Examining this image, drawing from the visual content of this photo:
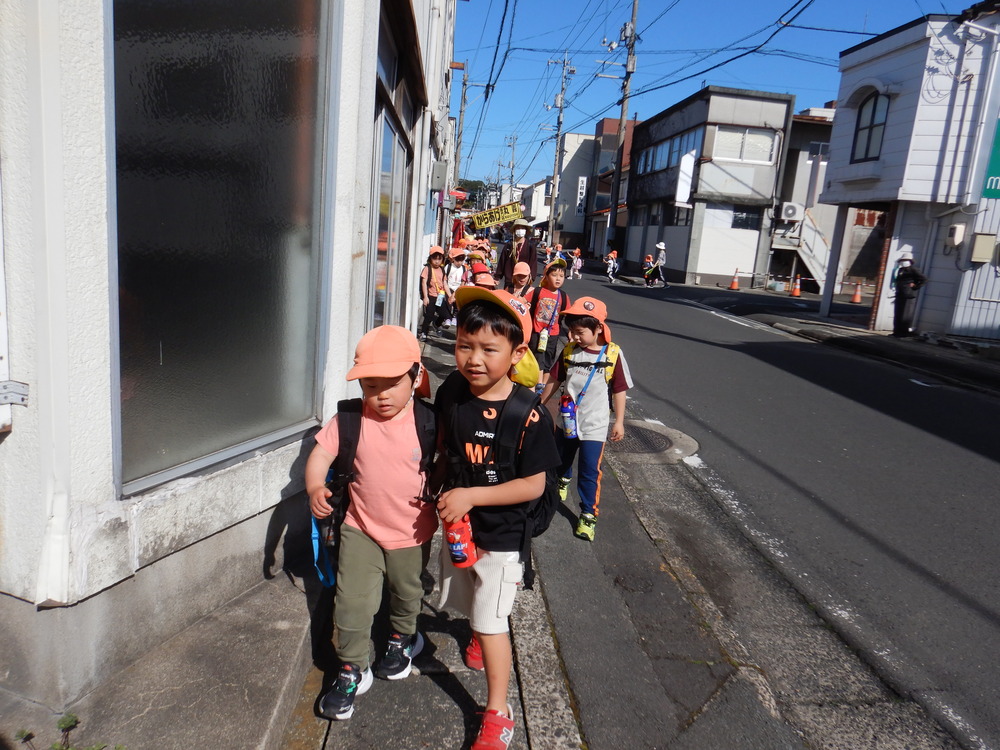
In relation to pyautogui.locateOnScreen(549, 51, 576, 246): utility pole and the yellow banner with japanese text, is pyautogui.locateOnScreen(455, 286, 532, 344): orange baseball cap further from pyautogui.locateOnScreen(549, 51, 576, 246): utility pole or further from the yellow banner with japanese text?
pyautogui.locateOnScreen(549, 51, 576, 246): utility pole

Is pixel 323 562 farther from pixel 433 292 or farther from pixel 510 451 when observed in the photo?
pixel 433 292

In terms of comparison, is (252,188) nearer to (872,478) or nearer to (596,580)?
(596,580)

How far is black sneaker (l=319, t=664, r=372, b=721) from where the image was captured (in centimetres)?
260

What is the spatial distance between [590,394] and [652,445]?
232 cm

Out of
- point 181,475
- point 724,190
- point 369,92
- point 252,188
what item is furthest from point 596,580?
point 724,190

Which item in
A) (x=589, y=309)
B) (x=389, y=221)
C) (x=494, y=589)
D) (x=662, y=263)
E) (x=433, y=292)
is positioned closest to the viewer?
(x=494, y=589)

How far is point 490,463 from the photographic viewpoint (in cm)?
247

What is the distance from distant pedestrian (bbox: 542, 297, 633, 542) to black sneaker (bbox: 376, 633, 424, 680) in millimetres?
1766

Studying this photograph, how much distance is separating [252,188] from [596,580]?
2.68m

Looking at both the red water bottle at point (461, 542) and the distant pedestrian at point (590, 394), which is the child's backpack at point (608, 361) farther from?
the red water bottle at point (461, 542)

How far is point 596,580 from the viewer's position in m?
3.94

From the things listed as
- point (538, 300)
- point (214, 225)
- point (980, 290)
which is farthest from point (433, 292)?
point (980, 290)

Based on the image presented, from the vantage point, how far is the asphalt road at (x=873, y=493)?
348 centimetres

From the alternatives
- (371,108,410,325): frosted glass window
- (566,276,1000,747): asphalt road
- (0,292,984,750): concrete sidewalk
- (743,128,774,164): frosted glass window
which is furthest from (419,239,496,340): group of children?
(743,128,774,164): frosted glass window
